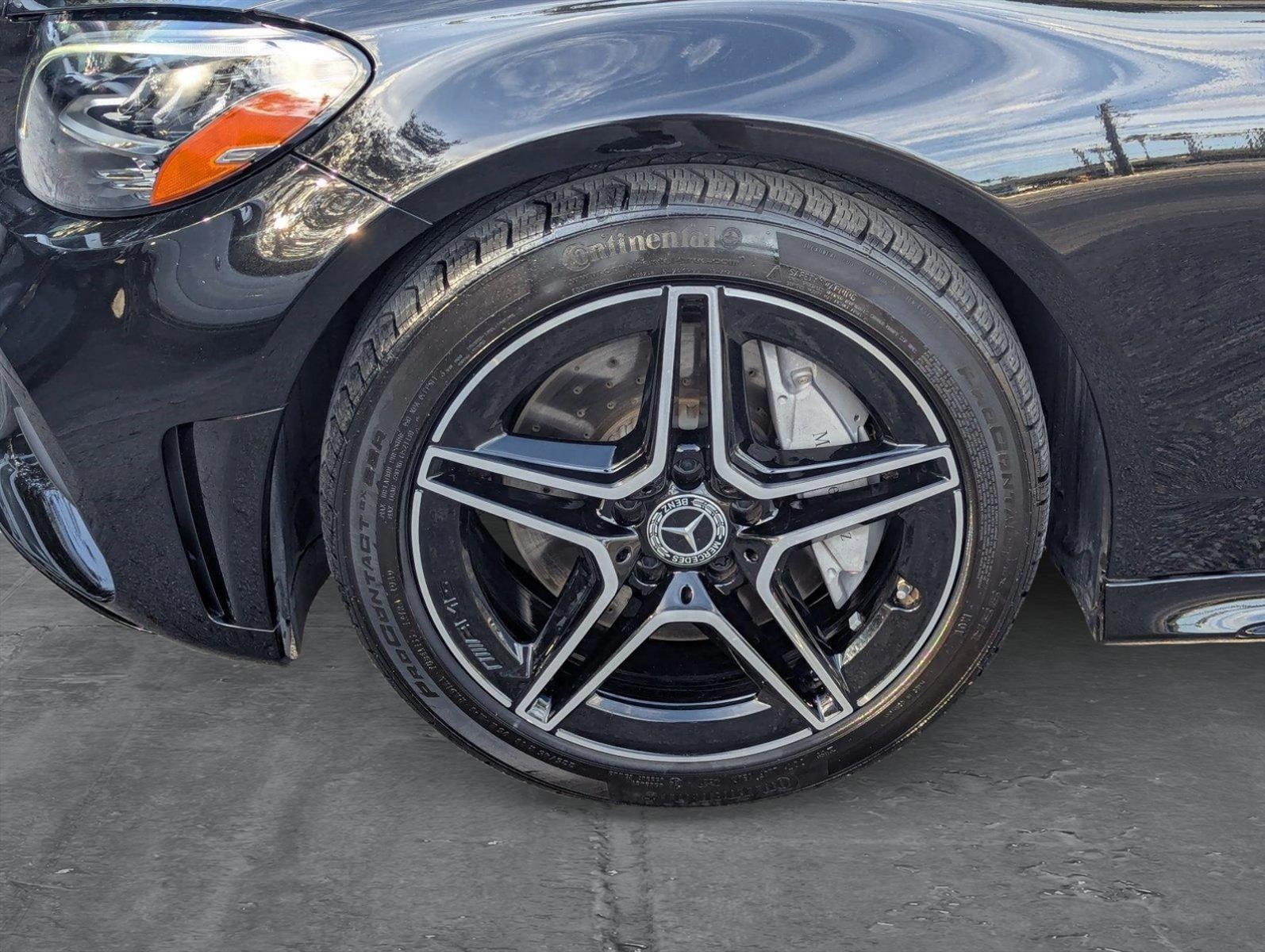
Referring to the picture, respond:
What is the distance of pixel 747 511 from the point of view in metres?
1.88

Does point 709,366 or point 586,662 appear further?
point 586,662

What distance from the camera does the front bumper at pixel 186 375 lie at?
1750mm

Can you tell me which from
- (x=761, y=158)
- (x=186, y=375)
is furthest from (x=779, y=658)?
(x=186, y=375)

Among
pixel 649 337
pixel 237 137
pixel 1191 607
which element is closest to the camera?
pixel 237 137

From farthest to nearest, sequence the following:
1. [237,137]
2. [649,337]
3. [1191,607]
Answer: [1191,607] → [649,337] → [237,137]

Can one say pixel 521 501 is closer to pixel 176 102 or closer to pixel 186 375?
pixel 186 375

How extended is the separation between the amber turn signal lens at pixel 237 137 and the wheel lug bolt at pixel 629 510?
685 mm

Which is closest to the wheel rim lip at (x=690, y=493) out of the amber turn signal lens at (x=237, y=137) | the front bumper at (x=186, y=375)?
the front bumper at (x=186, y=375)

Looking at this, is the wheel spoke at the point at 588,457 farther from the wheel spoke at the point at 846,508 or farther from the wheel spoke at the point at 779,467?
the wheel spoke at the point at 846,508

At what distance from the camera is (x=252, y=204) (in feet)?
5.72

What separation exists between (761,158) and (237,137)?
0.72 m

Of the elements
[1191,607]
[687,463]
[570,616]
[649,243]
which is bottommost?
[1191,607]

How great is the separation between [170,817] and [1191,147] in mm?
1820

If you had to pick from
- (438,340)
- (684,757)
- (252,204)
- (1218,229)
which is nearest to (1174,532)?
(1218,229)
